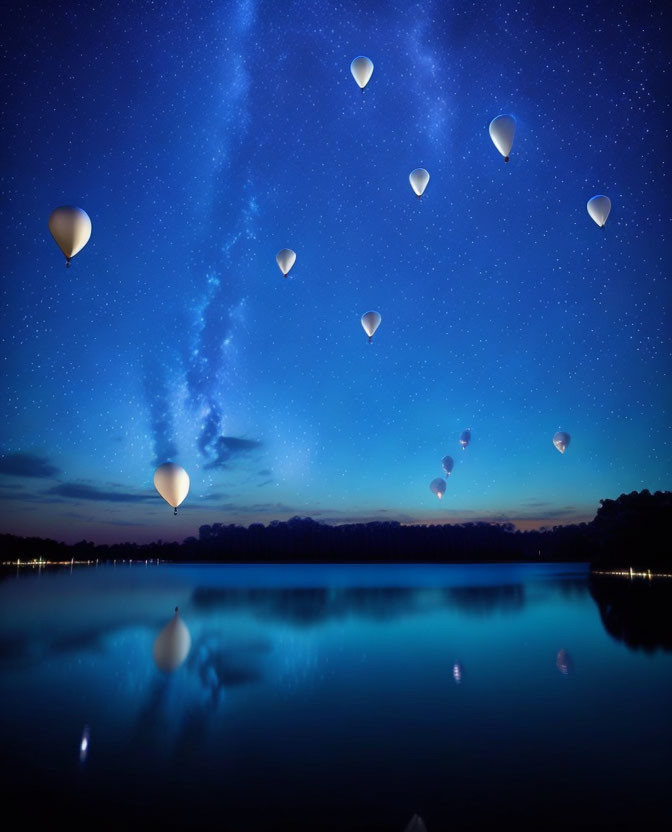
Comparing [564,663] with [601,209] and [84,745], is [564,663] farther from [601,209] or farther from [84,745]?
[601,209]

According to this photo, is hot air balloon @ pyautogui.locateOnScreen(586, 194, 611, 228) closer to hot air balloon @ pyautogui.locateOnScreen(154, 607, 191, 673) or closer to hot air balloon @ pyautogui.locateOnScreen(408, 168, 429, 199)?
hot air balloon @ pyautogui.locateOnScreen(408, 168, 429, 199)

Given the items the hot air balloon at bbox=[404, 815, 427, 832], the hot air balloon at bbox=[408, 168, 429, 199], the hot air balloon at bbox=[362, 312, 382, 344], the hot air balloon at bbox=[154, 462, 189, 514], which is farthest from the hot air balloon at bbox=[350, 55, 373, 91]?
the hot air balloon at bbox=[404, 815, 427, 832]

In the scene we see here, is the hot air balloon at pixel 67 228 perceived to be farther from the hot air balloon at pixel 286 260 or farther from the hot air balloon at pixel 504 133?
the hot air balloon at pixel 504 133

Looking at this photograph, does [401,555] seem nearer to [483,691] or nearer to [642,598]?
[642,598]

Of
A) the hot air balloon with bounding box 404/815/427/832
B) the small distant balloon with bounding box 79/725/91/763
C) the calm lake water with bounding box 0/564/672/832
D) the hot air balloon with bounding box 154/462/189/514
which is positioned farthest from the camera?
the hot air balloon with bounding box 154/462/189/514

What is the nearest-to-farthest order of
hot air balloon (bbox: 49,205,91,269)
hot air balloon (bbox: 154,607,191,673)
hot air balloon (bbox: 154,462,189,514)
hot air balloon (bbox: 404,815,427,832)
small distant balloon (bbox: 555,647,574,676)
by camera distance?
hot air balloon (bbox: 404,815,427,832)
small distant balloon (bbox: 555,647,574,676)
hot air balloon (bbox: 154,607,191,673)
hot air balloon (bbox: 49,205,91,269)
hot air balloon (bbox: 154,462,189,514)

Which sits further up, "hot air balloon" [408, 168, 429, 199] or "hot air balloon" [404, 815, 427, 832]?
"hot air balloon" [408, 168, 429, 199]

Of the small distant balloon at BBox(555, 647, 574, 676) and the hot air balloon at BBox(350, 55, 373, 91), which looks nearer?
the small distant balloon at BBox(555, 647, 574, 676)
